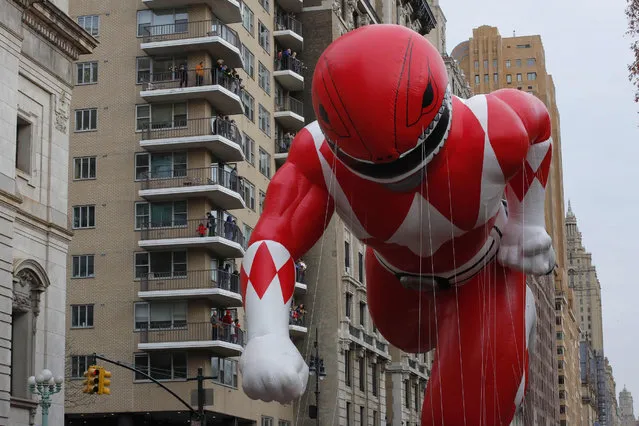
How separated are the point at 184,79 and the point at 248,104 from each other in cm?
482

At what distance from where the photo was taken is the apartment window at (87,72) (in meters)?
43.7

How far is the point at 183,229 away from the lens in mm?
42094

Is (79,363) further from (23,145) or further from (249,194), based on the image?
(23,145)

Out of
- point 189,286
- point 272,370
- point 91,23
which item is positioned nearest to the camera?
point 272,370

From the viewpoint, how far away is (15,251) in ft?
91.8

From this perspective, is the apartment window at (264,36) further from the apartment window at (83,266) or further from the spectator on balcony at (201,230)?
the apartment window at (83,266)

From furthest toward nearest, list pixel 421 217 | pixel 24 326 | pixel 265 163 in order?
pixel 265 163, pixel 24 326, pixel 421 217

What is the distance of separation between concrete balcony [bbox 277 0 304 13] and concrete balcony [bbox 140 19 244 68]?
354 inches

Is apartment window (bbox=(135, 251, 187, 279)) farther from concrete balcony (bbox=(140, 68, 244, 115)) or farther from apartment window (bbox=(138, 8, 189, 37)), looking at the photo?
apartment window (bbox=(138, 8, 189, 37))

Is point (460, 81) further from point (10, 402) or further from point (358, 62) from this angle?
point (358, 62)

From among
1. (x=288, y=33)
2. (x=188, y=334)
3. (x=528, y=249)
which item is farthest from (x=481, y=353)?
(x=288, y=33)

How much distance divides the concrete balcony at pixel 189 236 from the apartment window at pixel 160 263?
31cm

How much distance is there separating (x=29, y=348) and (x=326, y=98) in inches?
885

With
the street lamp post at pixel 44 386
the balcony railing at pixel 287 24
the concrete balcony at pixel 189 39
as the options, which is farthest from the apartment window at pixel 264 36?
the street lamp post at pixel 44 386
